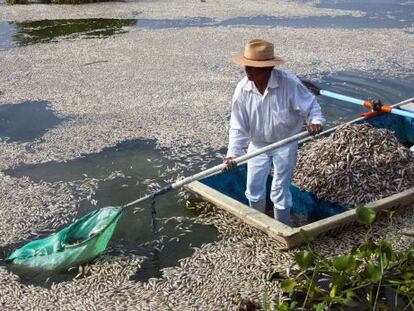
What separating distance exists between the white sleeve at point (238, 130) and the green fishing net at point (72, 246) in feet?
3.53

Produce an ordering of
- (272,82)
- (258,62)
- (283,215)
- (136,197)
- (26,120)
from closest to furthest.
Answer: (258,62) < (272,82) < (283,215) < (136,197) < (26,120)

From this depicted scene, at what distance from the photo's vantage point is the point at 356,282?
4.02 meters

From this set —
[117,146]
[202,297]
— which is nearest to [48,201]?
[117,146]

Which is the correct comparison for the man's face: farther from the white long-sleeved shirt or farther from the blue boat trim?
the blue boat trim

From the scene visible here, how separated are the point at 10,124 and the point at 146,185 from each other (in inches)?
117

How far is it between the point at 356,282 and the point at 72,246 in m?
2.20

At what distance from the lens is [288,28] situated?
13.6 meters

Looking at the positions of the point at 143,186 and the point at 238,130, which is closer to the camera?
the point at 238,130

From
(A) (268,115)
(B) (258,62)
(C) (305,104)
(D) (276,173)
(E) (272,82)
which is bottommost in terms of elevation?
(D) (276,173)

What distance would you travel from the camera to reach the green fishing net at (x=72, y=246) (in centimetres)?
455

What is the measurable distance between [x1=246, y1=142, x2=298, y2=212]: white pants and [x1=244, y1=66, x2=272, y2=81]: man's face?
0.62 meters

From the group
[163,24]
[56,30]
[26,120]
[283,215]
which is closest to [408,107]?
[283,215]

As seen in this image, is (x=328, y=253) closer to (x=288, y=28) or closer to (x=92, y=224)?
(x=92, y=224)

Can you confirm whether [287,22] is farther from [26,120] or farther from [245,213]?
[245,213]
